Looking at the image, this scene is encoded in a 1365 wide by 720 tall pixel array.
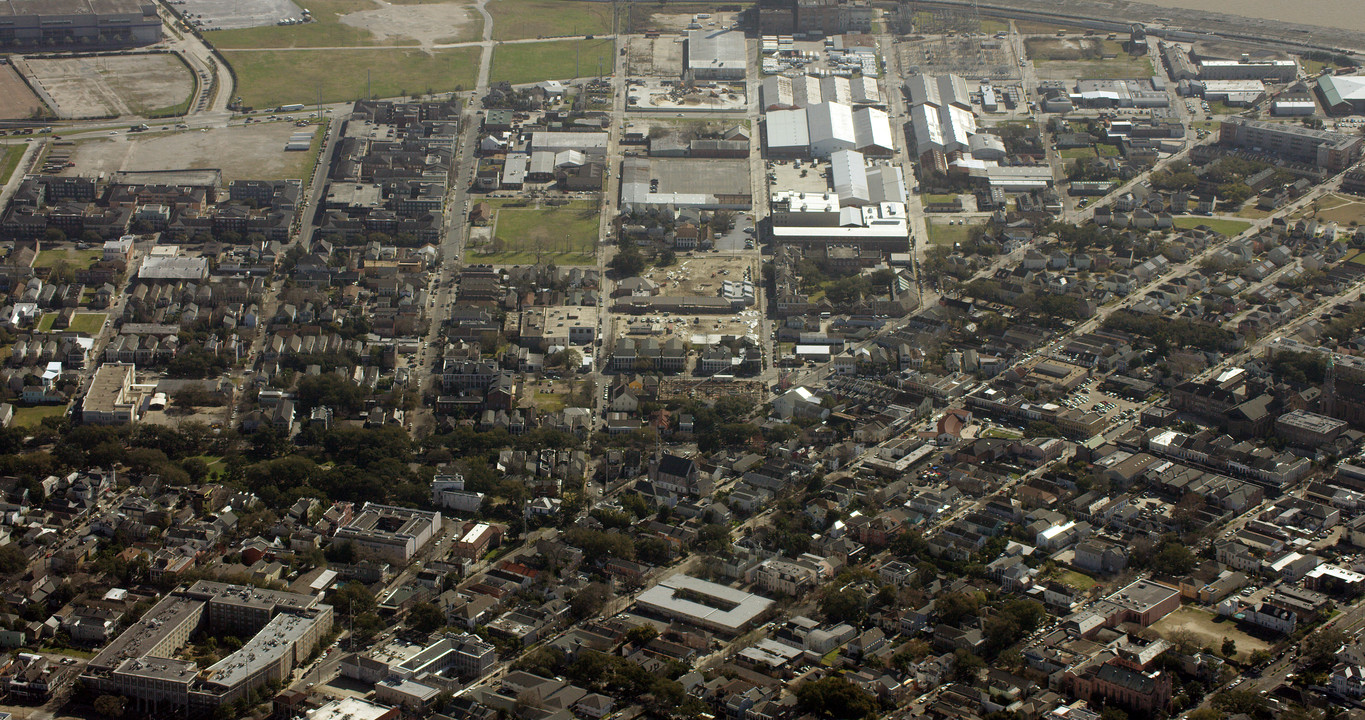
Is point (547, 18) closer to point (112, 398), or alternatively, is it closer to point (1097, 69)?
point (1097, 69)

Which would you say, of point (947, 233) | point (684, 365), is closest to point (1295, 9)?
point (947, 233)

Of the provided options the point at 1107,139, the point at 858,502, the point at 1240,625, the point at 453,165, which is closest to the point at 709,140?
the point at 453,165

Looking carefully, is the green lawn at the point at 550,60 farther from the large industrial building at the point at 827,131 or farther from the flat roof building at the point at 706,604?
the flat roof building at the point at 706,604

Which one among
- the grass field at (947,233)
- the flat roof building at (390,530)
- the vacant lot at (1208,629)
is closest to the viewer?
the vacant lot at (1208,629)

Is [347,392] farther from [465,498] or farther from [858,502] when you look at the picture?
[858,502]

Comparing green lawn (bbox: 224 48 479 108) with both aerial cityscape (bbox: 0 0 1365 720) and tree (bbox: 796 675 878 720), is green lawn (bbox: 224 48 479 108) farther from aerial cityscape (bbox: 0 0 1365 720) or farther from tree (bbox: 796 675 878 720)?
tree (bbox: 796 675 878 720)

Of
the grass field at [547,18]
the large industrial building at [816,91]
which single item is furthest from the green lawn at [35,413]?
the grass field at [547,18]

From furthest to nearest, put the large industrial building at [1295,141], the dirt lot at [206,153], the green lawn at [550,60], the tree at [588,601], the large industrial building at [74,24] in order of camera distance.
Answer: the large industrial building at [74,24]
the green lawn at [550,60]
the dirt lot at [206,153]
the large industrial building at [1295,141]
the tree at [588,601]

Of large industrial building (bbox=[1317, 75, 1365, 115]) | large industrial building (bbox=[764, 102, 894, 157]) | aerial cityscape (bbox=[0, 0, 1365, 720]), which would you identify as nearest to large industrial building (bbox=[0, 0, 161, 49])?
aerial cityscape (bbox=[0, 0, 1365, 720])
